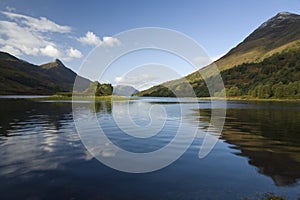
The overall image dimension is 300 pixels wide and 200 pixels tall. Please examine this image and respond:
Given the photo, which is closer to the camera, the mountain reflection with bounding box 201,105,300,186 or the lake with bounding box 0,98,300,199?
the lake with bounding box 0,98,300,199

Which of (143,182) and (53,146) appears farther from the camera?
(53,146)

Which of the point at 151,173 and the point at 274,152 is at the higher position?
the point at 274,152

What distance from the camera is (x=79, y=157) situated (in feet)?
60.7

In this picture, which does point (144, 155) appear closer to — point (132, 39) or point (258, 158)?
point (258, 158)

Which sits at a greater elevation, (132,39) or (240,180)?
(132,39)

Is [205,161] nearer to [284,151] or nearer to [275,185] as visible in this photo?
[275,185]

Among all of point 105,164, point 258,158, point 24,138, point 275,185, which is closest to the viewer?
point 275,185

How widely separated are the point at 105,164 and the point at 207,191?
314 inches

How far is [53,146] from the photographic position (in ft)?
72.1

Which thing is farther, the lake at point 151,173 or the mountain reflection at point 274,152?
the mountain reflection at point 274,152

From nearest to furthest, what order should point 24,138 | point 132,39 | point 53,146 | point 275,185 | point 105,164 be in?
point 275,185 < point 105,164 < point 53,146 < point 24,138 < point 132,39

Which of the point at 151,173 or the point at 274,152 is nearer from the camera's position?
the point at 151,173

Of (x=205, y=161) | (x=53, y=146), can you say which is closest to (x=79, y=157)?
(x=53, y=146)

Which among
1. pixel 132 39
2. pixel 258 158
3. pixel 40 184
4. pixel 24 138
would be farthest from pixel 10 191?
pixel 132 39
